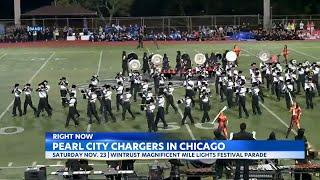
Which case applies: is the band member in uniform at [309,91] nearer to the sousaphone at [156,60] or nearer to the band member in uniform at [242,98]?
the band member in uniform at [242,98]

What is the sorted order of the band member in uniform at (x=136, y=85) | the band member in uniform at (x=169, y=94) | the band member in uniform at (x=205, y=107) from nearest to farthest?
1. the band member in uniform at (x=205, y=107)
2. the band member in uniform at (x=169, y=94)
3. the band member in uniform at (x=136, y=85)

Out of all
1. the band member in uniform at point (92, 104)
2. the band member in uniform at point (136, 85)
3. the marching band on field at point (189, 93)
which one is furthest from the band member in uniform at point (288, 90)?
the band member in uniform at point (92, 104)

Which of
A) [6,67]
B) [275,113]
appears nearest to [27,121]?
[275,113]

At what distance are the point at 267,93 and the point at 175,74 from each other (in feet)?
18.0

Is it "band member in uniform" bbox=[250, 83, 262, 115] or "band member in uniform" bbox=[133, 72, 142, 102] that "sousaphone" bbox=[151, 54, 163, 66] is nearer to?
"band member in uniform" bbox=[133, 72, 142, 102]

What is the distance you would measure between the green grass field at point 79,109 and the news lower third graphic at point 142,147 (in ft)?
5.01

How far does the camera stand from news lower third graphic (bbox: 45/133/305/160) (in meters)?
11.4

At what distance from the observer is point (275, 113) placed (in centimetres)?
2055

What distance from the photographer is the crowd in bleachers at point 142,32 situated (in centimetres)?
4788

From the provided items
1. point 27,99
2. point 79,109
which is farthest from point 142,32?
point 27,99

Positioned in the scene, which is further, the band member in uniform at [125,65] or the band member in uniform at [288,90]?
the band member in uniform at [125,65]

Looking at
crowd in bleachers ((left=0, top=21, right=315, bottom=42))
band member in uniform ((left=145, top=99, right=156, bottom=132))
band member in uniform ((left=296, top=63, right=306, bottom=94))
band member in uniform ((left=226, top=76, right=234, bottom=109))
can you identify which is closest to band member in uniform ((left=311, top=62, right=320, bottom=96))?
band member in uniform ((left=296, top=63, right=306, bottom=94))

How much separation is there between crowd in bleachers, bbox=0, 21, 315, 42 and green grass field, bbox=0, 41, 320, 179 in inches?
221

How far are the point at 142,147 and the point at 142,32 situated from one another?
38.2 meters
